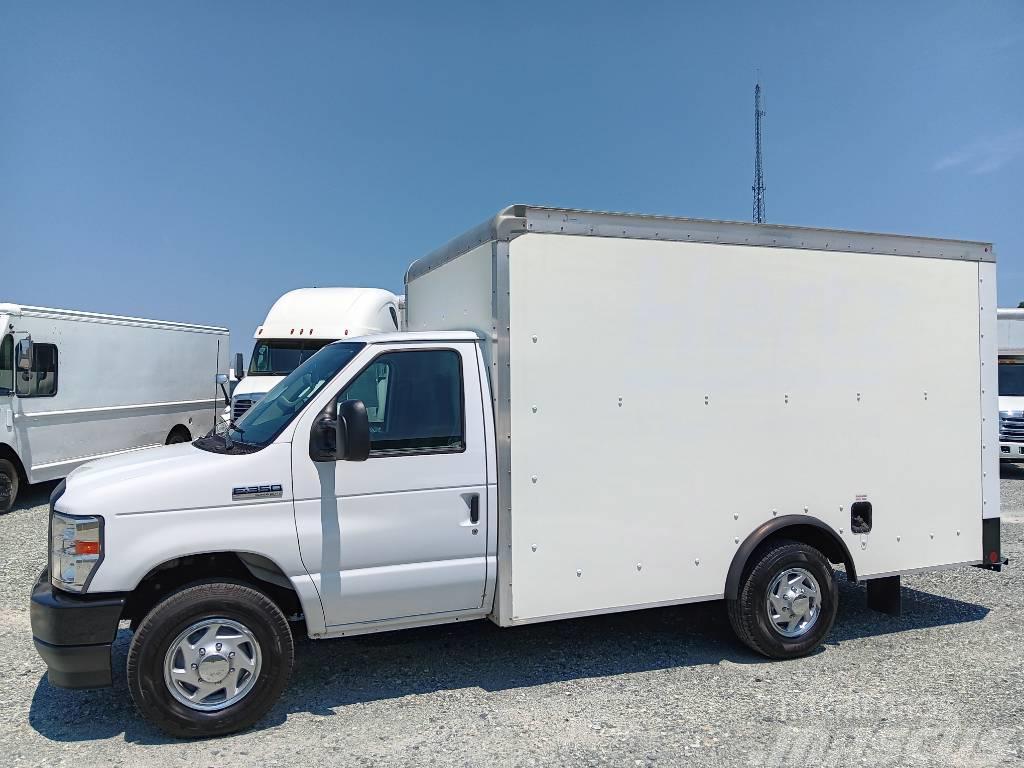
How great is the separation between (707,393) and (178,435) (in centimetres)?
1243

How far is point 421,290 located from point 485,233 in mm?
1417

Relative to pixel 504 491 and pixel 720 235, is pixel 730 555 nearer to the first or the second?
pixel 504 491

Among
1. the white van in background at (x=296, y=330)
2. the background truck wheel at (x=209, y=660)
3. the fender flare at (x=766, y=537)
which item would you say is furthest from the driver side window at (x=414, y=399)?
the white van in background at (x=296, y=330)

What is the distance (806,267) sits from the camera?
18.0 ft

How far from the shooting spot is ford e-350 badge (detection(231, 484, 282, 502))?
4.29m

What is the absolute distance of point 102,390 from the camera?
41.6ft

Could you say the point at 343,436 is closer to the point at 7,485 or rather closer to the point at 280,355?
the point at 7,485

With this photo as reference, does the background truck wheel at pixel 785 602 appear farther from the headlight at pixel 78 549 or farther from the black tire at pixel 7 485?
the black tire at pixel 7 485

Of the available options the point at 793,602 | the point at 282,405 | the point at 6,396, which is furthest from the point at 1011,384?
the point at 6,396

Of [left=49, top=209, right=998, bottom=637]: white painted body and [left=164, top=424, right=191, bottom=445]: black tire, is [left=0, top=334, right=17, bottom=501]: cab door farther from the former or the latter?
[left=49, top=209, right=998, bottom=637]: white painted body

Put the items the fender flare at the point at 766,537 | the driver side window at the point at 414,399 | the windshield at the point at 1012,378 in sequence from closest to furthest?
the driver side window at the point at 414,399
the fender flare at the point at 766,537
the windshield at the point at 1012,378

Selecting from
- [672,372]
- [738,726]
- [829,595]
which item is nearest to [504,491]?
[672,372]

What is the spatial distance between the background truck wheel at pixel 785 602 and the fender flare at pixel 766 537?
10 centimetres

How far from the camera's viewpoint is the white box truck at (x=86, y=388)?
10.9 meters
